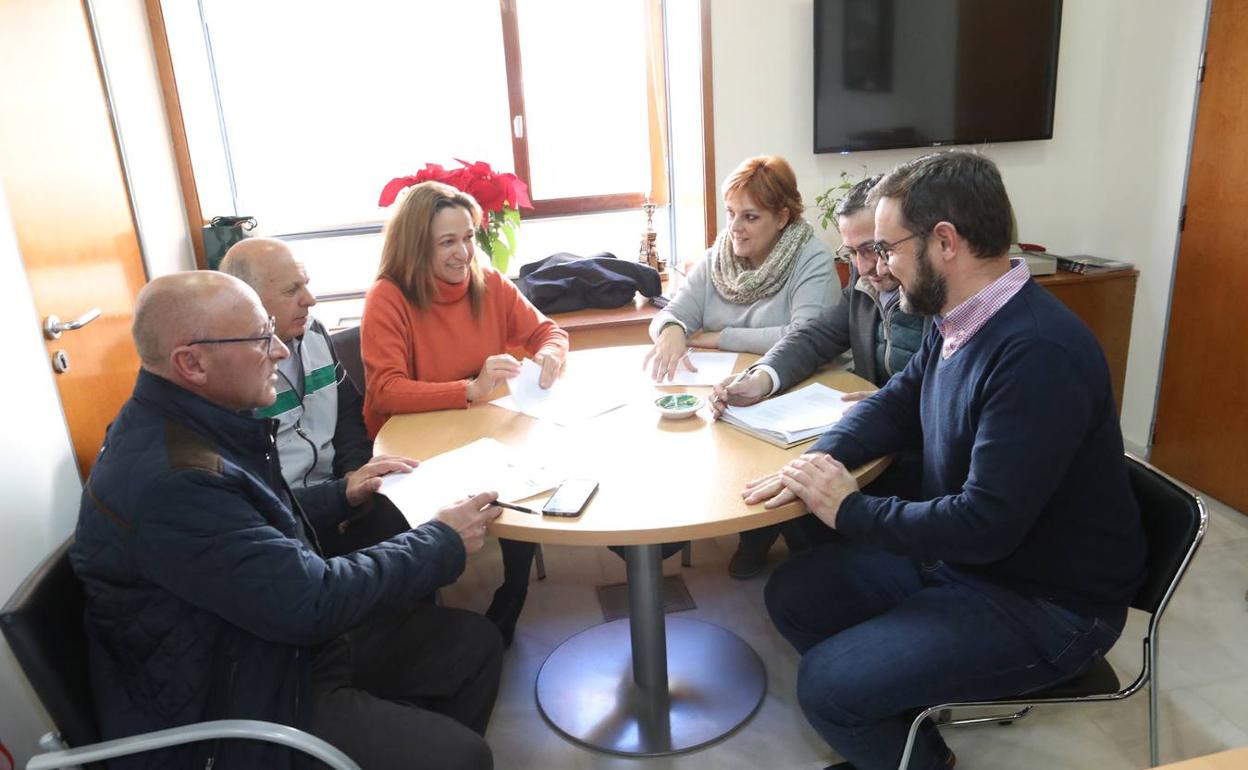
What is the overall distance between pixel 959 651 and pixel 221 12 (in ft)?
10.9

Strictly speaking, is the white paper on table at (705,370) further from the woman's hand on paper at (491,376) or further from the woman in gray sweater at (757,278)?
the woman's hand on paper at (491,376)

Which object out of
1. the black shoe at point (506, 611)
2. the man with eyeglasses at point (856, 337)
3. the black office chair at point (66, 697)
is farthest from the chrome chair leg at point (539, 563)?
the black office chair at point (66, 697)

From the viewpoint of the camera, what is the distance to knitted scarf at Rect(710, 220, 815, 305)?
2441 millimetres

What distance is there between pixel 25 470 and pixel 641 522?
1.31 meters

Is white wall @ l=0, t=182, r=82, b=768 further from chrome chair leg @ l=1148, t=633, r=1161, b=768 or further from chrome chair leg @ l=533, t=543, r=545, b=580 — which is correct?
chrome chair leg @ l=1148, t=633, r=1161, b=768

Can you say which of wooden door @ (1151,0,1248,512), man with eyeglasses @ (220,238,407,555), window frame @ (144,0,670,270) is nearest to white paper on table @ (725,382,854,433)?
man with eyeglasses @ (220,238,407,555)

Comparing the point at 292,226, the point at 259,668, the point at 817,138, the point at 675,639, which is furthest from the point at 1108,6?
the point at 259,668

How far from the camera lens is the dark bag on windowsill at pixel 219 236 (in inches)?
116

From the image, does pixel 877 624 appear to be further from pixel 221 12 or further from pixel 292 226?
pixel 221 12

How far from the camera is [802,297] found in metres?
2.38

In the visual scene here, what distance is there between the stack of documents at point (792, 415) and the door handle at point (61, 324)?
5.06 ft

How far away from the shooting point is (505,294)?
95.8 inches

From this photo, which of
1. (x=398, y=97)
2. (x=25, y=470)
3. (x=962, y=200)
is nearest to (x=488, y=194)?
(x=398, y=97)

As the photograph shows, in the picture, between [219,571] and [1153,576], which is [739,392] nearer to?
[1153,576]
